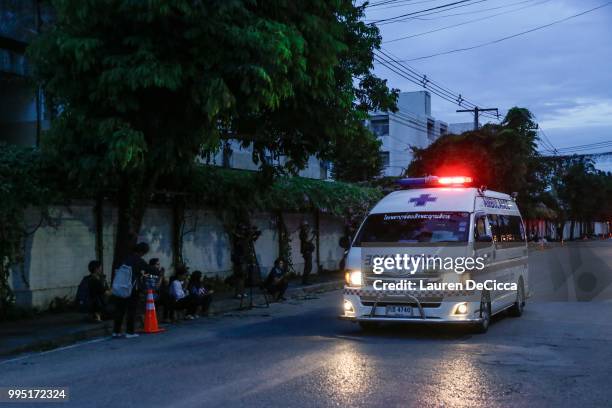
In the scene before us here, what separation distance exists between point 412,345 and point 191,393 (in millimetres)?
3698

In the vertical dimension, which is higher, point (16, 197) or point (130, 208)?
point (16, 197)

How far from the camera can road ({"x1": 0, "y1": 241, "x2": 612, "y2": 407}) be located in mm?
6648

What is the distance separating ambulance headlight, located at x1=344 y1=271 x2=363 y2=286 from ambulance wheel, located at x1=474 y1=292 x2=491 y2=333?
1805mm

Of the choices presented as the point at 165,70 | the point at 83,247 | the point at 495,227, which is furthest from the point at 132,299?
the point at 495,227

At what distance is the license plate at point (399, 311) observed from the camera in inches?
392

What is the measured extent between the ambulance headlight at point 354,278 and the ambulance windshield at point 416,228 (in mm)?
504

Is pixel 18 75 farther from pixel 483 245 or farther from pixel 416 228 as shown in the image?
pixel 483 245

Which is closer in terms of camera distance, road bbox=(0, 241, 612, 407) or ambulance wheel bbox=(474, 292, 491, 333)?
road bbox=(0, 241, 612, 407)

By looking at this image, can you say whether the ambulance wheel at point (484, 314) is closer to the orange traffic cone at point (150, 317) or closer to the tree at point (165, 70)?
the tree at point (165, 70)

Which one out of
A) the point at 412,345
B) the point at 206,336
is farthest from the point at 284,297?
the point at 412,345

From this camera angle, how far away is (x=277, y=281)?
1652cm

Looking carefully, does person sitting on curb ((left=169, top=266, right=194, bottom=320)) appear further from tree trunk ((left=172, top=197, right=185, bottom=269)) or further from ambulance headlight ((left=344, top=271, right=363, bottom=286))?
tree trunk ((left=172, top=197, right=185, bottom=269))

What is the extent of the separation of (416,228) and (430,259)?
0.85 meters

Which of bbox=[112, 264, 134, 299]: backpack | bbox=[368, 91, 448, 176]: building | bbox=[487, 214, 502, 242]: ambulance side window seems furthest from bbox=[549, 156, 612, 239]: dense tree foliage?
bbox=[112, 264, 134, 299]: backpack
